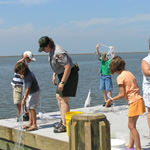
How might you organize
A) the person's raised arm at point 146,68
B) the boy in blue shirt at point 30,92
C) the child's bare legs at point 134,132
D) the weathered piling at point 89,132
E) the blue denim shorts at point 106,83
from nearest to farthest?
the weathered piling at point 89,132 → the child's bare legs at point 134,132 → the person's raised arm at point 146,68 → the boy in blue shirt at point 30,92 → the blue denim shorts at point 106,83

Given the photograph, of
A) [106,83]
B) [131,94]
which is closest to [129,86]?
[131,94]

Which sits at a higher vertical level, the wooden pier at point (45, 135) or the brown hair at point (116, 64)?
the brown hair at point (116, 64)

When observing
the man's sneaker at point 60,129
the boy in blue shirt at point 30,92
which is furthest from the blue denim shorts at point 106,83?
the man's sneaker at point 60,129

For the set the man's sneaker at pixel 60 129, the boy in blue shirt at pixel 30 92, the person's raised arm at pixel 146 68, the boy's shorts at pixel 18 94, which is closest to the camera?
the person's raised arm at pixel 146 68

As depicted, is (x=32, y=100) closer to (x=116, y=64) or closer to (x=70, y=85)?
(x=70, y=85)

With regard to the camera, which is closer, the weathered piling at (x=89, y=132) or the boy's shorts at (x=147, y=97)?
the weathered piling at (x=89, y=132)

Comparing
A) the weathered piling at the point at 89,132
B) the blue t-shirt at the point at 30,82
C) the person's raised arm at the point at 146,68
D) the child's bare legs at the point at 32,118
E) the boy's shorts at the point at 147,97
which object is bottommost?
the child's bare legs at the point at 32,118

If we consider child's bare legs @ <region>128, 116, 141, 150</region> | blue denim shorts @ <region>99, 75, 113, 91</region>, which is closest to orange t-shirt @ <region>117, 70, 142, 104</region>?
child's bare legs @ <region>128, 116, 141, 150</region>

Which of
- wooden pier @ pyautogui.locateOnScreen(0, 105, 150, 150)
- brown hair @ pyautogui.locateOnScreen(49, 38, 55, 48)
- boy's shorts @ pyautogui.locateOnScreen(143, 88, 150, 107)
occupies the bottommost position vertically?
wooden pier @ pyautogui.locateOnScreen(0, 105, 150, 150)

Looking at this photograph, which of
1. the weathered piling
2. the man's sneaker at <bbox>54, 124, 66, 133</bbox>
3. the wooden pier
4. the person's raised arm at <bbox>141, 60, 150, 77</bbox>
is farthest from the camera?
the man's sneaker at <bbox>54, 124, 66, 133</bbox>

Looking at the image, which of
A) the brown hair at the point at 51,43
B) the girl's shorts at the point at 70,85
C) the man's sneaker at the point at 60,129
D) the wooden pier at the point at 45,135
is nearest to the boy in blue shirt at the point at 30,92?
the wooden pier at the point at 45,135

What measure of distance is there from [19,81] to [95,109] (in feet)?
7.14

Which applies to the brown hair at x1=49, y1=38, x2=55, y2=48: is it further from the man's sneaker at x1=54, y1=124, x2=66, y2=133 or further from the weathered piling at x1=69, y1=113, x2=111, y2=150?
the weathered piling at x1=69, y1=113, x2=111, y2=150

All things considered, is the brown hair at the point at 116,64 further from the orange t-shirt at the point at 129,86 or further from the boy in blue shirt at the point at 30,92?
the boy in blue shirt at the point at 30,92
